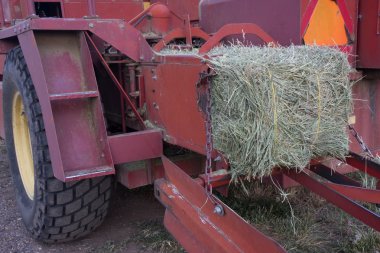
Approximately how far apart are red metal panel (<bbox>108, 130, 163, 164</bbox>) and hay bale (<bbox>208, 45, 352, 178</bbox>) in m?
0.70

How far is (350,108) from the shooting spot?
2.63 m

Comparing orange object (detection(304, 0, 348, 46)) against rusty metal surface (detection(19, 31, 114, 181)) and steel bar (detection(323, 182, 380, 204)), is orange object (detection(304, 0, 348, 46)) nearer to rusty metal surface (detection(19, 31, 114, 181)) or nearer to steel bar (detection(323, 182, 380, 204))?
steel bar (detection(323, 182, 380, 204))

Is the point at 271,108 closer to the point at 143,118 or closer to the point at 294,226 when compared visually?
the point at 143,118

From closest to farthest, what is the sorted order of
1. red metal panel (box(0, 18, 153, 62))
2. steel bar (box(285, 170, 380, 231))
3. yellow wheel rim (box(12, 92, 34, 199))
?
steel bar (box(285, 170, 380, 231)) → red metal panel (box(0, 18, 153, 62)) → yellow wheel rim (box(12, 92, 34, 199))

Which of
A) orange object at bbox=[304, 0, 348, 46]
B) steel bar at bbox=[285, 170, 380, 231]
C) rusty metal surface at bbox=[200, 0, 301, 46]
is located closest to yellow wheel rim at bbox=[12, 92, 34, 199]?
rusty metal surface at bbox=[200, 0, 301, 46]

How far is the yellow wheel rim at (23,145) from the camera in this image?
11.8 ft

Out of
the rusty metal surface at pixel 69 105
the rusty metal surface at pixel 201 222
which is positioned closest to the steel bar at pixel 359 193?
the rusty metal surface at pixel 201 222

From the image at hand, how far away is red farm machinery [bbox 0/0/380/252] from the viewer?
7.86 feet

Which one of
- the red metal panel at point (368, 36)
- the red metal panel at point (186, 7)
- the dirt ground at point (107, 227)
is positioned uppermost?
the red metal panel at point (186, 7)

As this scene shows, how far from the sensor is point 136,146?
291 cm

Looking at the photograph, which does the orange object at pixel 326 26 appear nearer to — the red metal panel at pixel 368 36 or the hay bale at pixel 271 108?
the red metal panel at pixel 368 36

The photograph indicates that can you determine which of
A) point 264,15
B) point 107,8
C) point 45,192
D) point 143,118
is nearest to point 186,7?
point 107,8

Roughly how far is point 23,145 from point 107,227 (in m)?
1.00

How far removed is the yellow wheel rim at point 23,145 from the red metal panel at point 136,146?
1086mm
